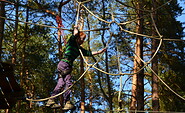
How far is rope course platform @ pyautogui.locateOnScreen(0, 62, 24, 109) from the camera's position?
3998mm

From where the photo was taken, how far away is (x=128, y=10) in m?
9.26

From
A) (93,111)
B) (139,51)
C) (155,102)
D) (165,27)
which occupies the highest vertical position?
(165,27)

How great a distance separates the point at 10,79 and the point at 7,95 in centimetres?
29

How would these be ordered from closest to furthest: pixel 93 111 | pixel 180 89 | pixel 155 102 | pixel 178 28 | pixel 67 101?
pixel 67 101 → pixel 155 102 → pixel 180 89 → pixel 178 28 → pixel 93 111

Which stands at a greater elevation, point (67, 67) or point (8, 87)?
point (67, 67)

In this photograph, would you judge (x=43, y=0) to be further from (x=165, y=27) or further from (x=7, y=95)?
(x=7, y=95)

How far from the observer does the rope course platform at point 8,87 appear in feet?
13.1

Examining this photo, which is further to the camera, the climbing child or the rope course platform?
the rope course platform

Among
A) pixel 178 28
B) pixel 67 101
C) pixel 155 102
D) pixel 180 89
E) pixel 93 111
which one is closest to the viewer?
pixel 67 101

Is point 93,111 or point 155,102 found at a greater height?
point 155,102

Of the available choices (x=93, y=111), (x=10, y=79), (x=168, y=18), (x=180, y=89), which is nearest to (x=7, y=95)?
(x=10, y=79)

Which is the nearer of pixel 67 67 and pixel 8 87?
pixel 67 67

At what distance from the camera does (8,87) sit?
166 inches

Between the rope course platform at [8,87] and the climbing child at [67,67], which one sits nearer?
the climbing child at [67,67]
